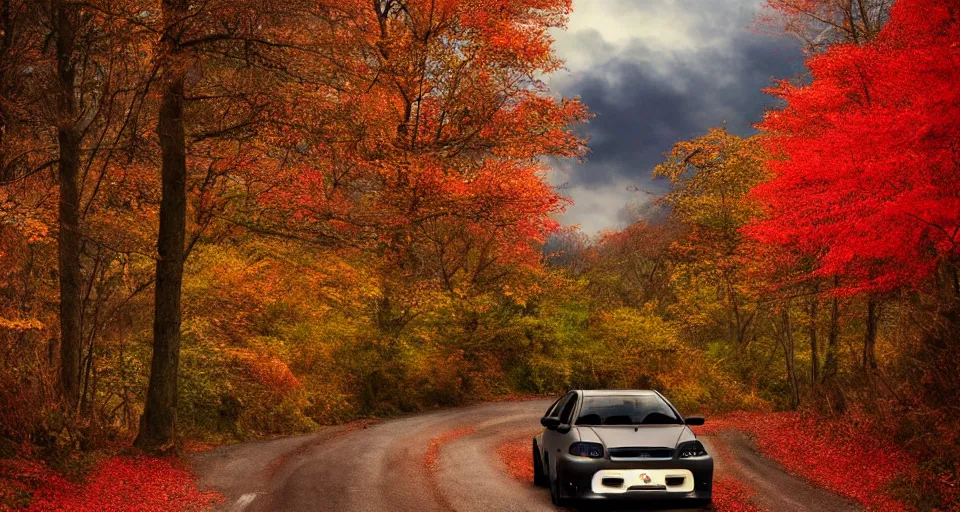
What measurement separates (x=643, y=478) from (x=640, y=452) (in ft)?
1.00

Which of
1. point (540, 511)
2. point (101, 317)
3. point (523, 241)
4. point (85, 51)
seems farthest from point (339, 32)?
point (523, 241)

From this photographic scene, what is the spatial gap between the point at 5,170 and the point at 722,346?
3321cm

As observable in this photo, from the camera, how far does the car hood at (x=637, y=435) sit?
9281 millimetres

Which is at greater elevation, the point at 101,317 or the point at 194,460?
the point at 101,317

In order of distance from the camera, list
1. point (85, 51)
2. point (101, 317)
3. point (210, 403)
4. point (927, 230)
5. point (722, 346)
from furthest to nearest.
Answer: point (722, 346) → point (210, 403) → point (101, 317) → point (927, 230) → point (85, 51)

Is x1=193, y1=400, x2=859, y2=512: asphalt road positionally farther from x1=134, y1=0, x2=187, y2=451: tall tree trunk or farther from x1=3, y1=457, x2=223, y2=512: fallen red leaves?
x1=134, y1=0, x2=187, y2=451: tall tree trunk

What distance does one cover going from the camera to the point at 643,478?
901 cm

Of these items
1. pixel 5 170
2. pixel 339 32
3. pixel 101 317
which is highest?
pixel 339 32

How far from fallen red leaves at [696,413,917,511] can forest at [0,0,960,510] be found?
0.40 meters

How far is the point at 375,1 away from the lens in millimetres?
24688

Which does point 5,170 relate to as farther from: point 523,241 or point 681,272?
point 681,272

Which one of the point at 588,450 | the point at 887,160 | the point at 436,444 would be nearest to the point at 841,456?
the point at 887,160

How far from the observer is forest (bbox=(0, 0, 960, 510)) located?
12.9 metres

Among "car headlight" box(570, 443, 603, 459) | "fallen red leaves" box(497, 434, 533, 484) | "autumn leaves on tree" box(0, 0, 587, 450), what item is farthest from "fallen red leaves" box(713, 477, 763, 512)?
"autumn leaves on tree" box(0, 0, 587, 450)
